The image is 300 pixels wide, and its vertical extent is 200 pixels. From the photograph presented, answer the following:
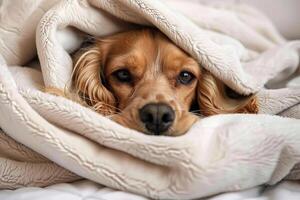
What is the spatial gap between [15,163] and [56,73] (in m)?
0.32

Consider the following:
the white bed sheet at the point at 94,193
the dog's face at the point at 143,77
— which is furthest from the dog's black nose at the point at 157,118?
the white bed sheet at the point at 94,193

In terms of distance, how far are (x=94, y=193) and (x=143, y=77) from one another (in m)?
0.54

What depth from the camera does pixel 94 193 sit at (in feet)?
3.65

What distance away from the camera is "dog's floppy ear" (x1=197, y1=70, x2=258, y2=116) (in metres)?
1.56

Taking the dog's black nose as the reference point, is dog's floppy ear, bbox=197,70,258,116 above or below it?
below

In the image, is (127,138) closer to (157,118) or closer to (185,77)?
(157,118)

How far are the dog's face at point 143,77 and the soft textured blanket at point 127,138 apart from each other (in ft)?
A: 0.26

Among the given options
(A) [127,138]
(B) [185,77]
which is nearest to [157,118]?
(A) [127,138]

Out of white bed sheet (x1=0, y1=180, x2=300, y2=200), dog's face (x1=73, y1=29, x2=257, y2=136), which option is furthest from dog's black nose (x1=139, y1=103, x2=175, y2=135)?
white bed sheet (x1=0, y1=180, x2=300, y2=200)

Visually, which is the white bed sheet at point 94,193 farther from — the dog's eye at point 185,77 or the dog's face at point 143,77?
the dog's eye at point 185,77

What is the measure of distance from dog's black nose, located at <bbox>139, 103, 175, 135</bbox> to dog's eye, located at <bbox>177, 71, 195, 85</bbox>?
28 centimetres

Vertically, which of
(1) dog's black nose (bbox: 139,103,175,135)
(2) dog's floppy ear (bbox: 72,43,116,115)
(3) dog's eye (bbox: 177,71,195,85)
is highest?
(1) dog's black nose (bbox: 139,103,175,135)

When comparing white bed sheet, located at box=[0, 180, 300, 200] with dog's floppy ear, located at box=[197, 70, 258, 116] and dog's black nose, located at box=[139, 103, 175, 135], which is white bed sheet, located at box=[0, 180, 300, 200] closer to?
dog's black nose, located at box=[139, 103, 175, 135]

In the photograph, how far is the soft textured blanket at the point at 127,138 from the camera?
41.5 inches
